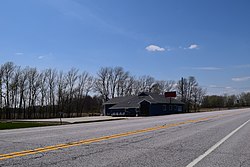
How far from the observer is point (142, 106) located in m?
63.6

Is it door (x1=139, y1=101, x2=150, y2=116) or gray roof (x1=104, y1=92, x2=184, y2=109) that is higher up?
gray roof (x1=104, y1=92, x2=184, y2=109)

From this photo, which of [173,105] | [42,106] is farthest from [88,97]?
[173,105]

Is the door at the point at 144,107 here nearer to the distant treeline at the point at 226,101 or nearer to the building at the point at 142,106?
the building at the point at 142,106

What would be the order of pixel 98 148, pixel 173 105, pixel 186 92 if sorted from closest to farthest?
pixel 98 148
pixel 173 105
pixel 186 92

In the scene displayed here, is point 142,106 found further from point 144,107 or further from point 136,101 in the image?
Answer: point 136,101

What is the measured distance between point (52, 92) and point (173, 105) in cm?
3504

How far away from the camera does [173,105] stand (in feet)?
238

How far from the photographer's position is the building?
206 ft

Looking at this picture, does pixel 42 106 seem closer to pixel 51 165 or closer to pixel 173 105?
pixel 173 105

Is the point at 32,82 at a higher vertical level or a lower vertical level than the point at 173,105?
higher

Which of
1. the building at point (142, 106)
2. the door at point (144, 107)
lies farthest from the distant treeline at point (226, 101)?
the door at point (144, 107)

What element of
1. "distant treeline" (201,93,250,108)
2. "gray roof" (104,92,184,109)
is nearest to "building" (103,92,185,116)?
"gray roof" (104,92,184,109)

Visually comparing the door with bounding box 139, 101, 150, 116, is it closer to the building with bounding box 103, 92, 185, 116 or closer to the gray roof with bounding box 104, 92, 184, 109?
the building with bounding box 103, 92, 185, 116

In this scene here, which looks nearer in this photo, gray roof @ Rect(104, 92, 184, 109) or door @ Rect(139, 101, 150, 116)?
door @ Rect(139, 101, 150, 116)
